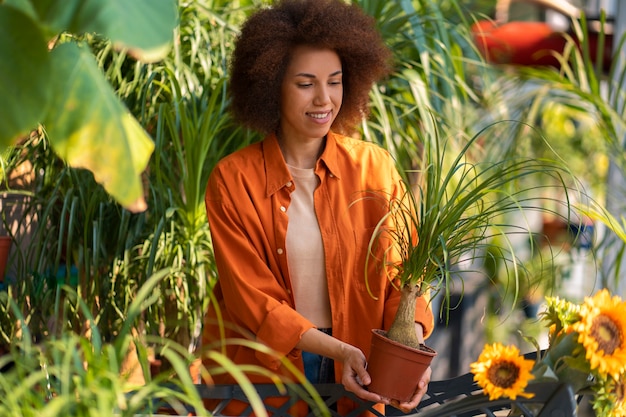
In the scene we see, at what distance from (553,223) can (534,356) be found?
650 centimetres

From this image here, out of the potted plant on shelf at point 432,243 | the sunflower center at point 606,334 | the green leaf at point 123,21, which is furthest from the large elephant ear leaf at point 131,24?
the sunflower center at point 606,334

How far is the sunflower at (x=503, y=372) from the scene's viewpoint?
4.47 ft

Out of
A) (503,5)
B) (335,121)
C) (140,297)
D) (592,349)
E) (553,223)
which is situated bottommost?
(553,223)

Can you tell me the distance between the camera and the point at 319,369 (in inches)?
78.6

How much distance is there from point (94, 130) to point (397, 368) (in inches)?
31.4

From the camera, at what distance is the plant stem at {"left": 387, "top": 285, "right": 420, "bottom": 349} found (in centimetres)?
173

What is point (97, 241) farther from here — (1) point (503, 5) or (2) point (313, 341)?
(1) point (503, 5)

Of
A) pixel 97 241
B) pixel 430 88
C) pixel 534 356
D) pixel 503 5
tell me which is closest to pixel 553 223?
pixel 503 5

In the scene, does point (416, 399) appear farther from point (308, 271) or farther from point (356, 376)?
point (308, 271)

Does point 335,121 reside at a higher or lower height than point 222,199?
higher

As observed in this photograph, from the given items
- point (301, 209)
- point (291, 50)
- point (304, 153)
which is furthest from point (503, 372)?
point (291, 50)

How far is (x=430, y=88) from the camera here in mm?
3051

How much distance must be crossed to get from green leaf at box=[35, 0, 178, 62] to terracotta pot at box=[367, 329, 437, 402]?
807 millimetres

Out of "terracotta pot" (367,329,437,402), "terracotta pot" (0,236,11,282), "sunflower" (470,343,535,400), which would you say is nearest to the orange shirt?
"terracotta pot" (367,329,437,402)
